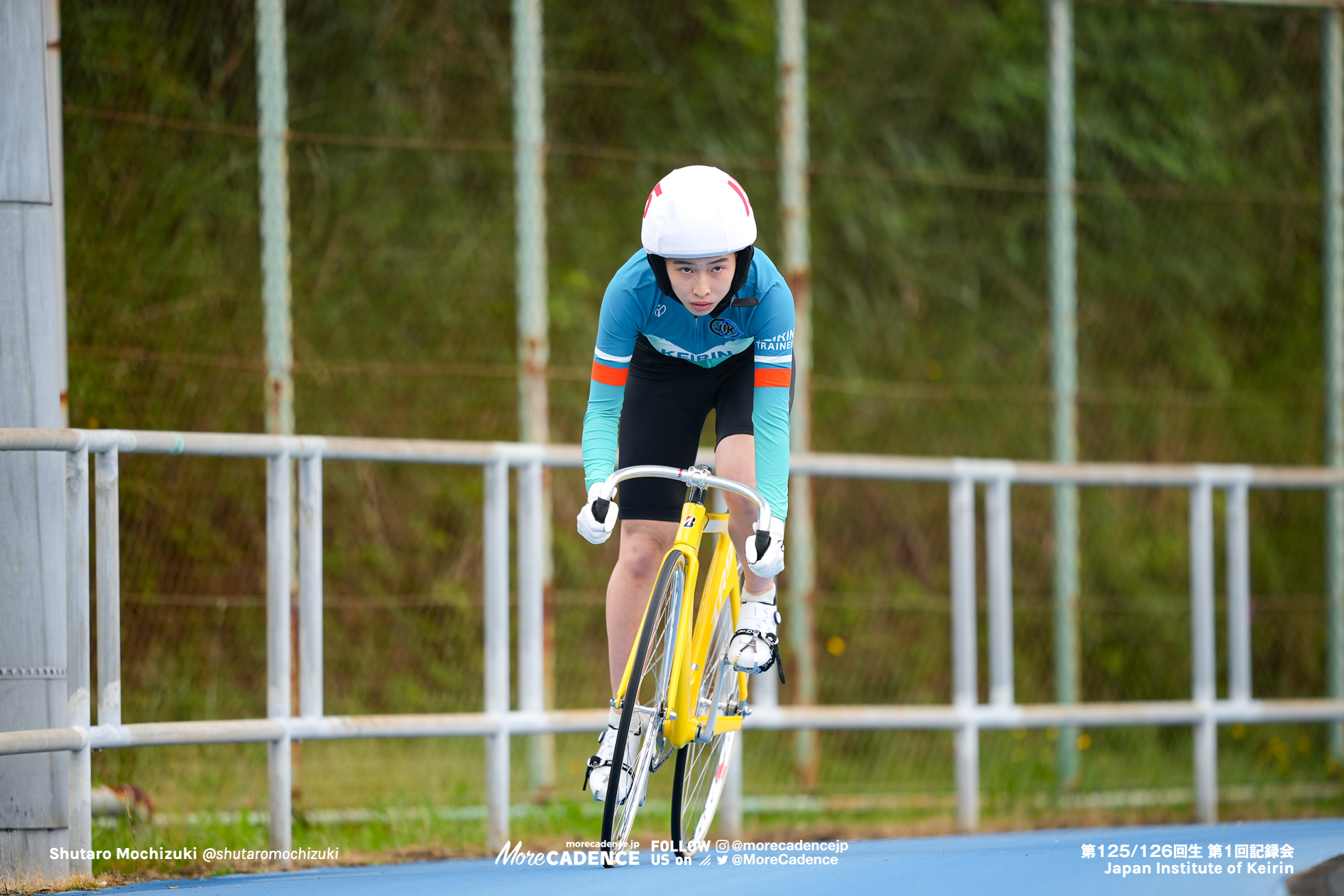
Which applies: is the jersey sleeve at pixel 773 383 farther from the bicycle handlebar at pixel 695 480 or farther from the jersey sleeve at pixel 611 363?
the jersey sleeve at pixel 611 363

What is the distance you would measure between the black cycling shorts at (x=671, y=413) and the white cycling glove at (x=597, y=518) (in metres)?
0.56

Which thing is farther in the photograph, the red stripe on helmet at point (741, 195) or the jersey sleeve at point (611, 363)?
the jersey sleeve at point (611, 363)

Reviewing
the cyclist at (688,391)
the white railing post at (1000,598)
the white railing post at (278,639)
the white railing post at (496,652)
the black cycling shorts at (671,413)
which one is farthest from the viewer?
the white railing post at (1000,598)

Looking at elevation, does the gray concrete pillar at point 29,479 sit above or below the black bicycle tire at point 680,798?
above

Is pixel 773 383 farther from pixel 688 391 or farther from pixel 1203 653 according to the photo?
pixel 1203 653

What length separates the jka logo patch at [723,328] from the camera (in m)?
4.95

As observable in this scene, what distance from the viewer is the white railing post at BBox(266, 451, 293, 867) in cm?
579

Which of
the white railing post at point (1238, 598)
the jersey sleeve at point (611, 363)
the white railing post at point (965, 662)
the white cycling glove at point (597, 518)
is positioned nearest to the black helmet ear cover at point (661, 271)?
the jersey sleeve at point (611, 363)

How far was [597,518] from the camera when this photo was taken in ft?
15.0

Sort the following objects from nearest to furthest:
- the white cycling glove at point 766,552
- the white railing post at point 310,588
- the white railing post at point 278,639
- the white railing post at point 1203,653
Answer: the white cycling glove at point 766,552 < the white railing post at point 278,639 < the white railing post at point 310,588 < the white railing post at point 1203,653

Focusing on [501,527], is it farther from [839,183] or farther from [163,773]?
[839,183]

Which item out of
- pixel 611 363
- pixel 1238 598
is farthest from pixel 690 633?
pixel 1238 598

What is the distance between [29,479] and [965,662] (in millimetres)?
4220

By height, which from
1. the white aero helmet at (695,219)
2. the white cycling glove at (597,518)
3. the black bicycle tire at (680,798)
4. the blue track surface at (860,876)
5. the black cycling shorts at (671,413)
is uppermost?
the white aero helmet at (695,219)
